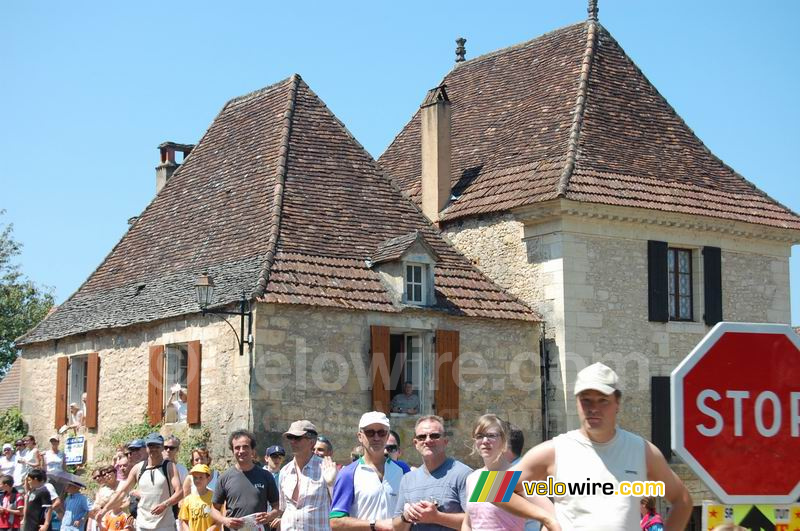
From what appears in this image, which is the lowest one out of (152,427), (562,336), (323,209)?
(152,427)

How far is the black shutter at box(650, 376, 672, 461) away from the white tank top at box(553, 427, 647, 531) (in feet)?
55.1

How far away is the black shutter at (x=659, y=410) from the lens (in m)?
21.5

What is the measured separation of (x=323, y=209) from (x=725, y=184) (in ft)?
26.5

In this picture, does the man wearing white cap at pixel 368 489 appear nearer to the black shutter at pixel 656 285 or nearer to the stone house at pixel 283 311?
the stone house at pixel 283 311

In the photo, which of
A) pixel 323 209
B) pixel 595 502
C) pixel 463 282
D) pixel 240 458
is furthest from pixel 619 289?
pixel 595 502

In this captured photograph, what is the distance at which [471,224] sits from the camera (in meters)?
22.5

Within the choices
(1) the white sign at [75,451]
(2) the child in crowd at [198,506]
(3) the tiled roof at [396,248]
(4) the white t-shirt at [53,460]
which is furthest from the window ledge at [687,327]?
(2) the child in crowd at [198,506]

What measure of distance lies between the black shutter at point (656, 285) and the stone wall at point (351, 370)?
89.9 inches

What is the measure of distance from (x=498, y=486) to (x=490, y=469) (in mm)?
1567

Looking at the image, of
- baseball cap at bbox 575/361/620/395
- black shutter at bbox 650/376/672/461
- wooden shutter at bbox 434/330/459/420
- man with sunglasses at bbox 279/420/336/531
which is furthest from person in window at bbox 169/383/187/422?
baseball cap at bbox 575/361/620/395

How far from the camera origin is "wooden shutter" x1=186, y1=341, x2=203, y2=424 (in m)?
18.7

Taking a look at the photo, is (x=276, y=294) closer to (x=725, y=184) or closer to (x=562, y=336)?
(x=562, y=336)

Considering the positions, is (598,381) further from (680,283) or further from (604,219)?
(680,283)

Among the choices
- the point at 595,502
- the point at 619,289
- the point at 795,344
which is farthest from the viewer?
the point at 619,289
